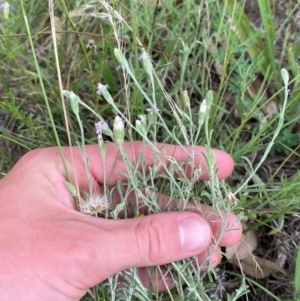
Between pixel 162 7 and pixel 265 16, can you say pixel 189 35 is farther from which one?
pixel 265 16

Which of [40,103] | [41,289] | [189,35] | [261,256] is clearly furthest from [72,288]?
[189,35]

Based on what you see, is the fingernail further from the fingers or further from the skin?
the fingers

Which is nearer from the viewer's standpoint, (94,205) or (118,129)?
(118,129)

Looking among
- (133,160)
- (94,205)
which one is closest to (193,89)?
(133,160)

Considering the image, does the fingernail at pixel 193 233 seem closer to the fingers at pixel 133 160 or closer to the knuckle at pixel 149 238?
the knuckle at pixel 149 238

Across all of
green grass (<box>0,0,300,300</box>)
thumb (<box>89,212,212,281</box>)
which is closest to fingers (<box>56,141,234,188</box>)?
green grass (<box>0,0,300,300</box>)

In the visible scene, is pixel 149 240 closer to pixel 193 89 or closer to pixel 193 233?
pixel 193 233
